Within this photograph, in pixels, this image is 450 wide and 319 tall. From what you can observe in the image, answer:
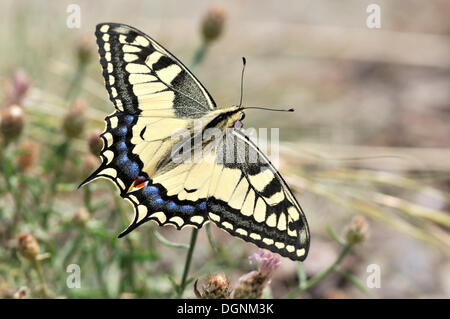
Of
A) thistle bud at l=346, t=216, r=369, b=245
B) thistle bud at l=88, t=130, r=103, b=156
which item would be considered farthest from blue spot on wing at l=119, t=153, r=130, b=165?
thistle bud at l=346, t=216, r=369, b=245

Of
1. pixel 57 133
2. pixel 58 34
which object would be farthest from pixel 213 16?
pixel 58 34

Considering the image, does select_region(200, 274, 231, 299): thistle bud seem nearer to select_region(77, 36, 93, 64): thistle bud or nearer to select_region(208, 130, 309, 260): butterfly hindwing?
select_region(208, 130, 309, 260): butterfly hindwing

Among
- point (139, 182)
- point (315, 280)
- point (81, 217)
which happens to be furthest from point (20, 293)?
point (315, 280)

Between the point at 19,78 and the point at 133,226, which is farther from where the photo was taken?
the point at 19,78

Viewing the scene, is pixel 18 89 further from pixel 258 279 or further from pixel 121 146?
pixel 258 279

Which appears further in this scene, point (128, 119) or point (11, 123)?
point (11, 123)
